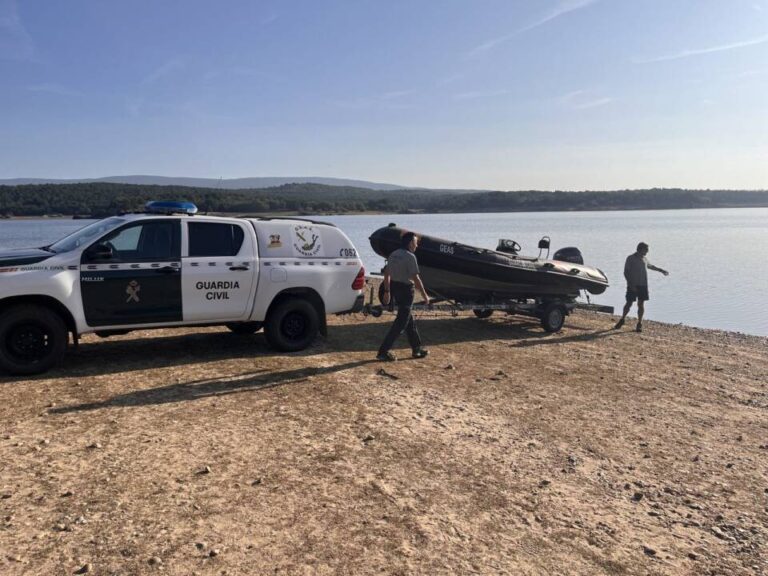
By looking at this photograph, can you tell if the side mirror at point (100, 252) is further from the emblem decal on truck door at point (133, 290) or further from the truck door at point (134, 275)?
the emblem decal on truck door at point (133, 290)

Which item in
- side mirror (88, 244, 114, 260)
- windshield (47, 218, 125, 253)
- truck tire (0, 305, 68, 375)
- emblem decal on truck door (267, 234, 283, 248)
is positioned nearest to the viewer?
truck tire (0, 305, 68, 375)

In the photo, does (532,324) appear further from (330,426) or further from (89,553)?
(89,553)

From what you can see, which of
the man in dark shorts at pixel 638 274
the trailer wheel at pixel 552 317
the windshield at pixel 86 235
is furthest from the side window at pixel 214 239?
the man in dark shorts at pixel 638 274

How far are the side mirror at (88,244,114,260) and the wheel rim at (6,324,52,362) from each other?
3.29 ft

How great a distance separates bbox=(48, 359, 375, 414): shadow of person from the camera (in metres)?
6.20

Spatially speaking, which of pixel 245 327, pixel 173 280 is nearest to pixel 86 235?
pixel 173 280

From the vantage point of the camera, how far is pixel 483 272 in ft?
37.9

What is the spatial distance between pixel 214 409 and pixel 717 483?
4.64 m

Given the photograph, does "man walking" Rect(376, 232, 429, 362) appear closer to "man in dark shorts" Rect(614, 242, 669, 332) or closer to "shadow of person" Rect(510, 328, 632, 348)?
"shadow of person" Rect(510, 328, 632, 348)

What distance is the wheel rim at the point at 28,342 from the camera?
6.95 metres

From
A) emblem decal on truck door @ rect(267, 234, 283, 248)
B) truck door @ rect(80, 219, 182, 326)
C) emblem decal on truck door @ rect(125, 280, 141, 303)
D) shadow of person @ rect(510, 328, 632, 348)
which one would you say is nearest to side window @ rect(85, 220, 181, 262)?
truck door @ rect(80, 219, 182, 326)

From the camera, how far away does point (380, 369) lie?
823cm

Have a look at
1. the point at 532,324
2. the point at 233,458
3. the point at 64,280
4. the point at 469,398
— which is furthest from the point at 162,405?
the point at 532,324

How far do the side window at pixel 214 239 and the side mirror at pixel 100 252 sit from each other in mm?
1007
